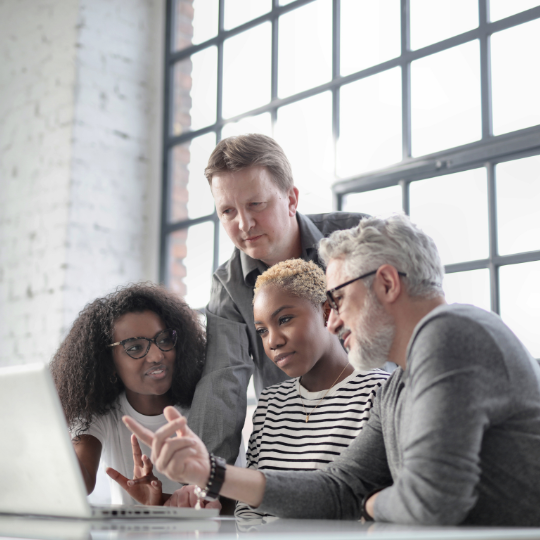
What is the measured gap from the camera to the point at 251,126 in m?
3.93

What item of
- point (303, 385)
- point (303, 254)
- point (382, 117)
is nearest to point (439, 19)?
point (382, 117)

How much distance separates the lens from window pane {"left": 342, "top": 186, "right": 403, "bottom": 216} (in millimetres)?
3115

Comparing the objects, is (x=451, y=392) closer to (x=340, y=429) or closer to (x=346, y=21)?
(x=340, y=429)

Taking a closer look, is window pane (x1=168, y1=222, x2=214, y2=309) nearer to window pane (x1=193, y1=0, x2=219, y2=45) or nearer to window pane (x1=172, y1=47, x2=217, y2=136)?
window pane (x1=172, y1=47, x2=217, y2=136)

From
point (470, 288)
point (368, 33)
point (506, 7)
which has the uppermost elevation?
point (368, 33)

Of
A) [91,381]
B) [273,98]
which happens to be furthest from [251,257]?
[273,98]

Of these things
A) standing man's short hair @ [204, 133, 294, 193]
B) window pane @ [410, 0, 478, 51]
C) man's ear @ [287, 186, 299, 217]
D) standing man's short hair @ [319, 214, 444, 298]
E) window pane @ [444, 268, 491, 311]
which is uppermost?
window pane @ [410, 0, 478, 51]

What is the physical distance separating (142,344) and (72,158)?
2.19 m

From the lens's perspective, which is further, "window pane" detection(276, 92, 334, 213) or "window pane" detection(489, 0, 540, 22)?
"window pane" detection(276, 92, 334, 213)

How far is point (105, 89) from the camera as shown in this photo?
423cm

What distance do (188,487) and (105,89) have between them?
10.3 ft

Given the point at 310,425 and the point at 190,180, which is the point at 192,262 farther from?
the point at 310,425

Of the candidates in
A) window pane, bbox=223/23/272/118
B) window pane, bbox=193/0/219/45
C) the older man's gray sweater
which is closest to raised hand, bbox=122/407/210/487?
the older man's gray sweater

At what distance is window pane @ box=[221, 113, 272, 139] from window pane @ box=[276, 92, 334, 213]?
0.14m
